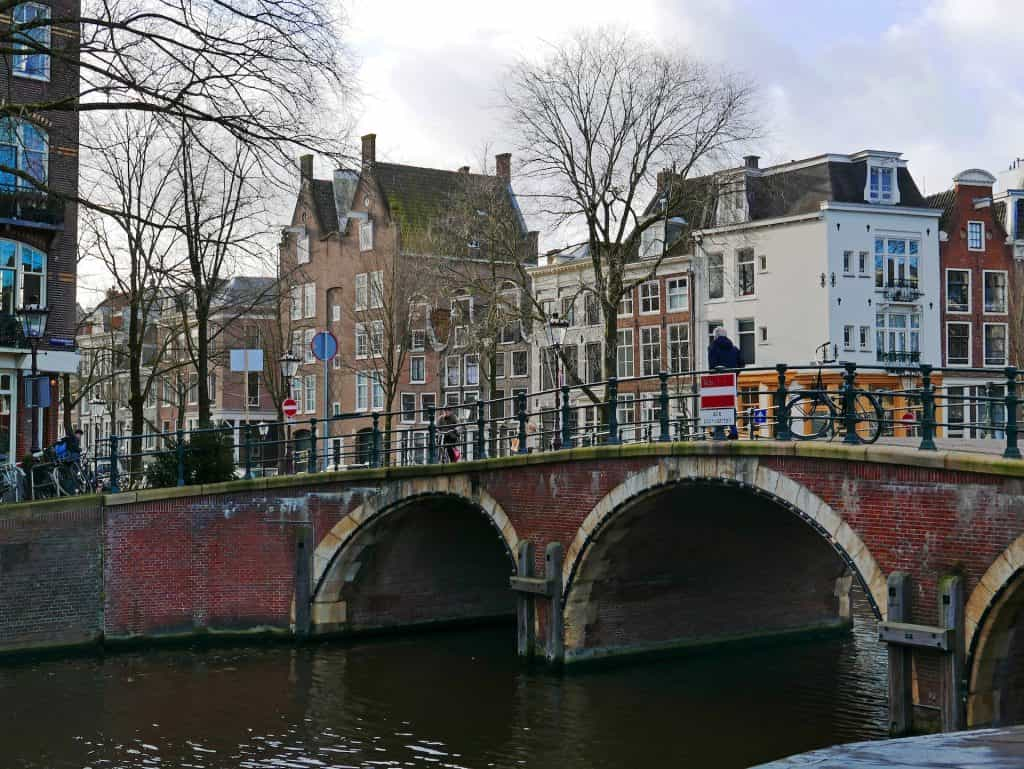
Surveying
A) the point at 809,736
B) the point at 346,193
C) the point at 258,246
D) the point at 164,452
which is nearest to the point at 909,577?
the point at 809,736

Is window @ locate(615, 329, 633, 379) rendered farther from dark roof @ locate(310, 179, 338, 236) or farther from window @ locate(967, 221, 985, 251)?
dark roof @ locate(310, 179, 338, 236)

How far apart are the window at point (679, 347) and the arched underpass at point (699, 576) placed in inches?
723

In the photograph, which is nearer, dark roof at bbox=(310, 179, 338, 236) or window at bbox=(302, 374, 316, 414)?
window at bbox=(302, 374, 316, 414)

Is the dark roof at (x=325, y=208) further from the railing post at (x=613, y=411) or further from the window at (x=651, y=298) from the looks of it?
the railing post at (x=613, y=411)

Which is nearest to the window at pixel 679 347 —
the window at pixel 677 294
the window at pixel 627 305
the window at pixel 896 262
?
the window at pixel 677 294

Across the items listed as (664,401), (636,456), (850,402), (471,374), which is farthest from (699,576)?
(471,374)

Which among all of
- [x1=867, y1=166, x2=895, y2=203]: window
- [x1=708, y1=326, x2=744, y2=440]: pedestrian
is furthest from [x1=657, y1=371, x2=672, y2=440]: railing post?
[x1=867, y1=166, x2=895, y2=203]: window

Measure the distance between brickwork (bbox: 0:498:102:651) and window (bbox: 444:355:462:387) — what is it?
85.5ft

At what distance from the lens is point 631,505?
1738 centimetres

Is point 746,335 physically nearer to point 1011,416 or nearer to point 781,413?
point 781,413

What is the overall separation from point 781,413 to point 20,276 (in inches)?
679

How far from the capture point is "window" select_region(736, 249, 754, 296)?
39281 mm

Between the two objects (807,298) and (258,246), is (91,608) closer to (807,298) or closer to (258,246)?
(258,246)

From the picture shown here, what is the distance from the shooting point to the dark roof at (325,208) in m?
51.6
